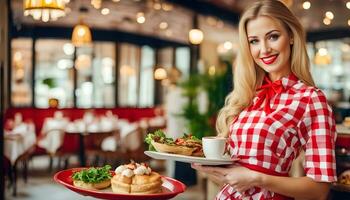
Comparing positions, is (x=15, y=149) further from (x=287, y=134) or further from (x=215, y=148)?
(x=287, y=134)

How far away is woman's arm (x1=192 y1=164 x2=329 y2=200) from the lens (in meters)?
1.43

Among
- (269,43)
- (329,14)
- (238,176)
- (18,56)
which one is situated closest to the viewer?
(238,176)

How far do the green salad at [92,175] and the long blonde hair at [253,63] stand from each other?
46 centimetres

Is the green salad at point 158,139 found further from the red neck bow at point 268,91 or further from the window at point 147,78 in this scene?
the window at point 147,78

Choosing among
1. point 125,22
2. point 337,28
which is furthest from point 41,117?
point 337,28

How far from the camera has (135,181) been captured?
1741 mm

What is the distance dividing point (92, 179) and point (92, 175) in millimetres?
27

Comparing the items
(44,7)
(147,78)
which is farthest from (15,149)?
(147,78)

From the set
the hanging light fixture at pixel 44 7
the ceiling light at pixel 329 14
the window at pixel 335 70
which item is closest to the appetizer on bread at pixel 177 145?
the hanging light fixture at pixel 44 7

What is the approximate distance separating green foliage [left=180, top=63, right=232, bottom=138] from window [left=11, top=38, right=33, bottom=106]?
6.54 metres

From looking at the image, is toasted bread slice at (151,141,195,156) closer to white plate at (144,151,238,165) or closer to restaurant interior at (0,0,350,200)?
white plate at (144,151,238,165)

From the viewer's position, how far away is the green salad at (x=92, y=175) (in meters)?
1.73

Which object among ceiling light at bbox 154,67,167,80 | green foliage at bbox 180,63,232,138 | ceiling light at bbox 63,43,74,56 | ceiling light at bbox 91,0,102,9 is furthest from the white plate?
ceiling light at bbox 154,67,167,80

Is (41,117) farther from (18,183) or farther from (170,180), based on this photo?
(170,180)
